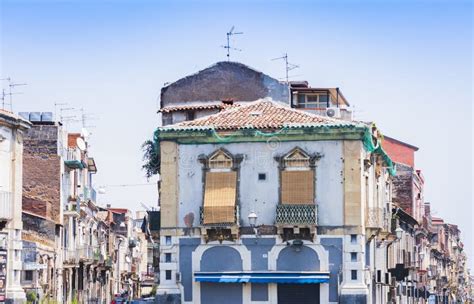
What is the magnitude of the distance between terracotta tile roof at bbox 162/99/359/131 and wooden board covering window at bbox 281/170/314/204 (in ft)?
5.84

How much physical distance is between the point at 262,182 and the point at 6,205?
915 centimetres

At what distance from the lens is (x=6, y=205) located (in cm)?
4153

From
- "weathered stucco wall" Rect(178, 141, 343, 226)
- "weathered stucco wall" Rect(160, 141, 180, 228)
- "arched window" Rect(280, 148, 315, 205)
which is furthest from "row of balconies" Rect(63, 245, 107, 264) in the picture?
"arched window" Rect(280, 148, 315, 205)

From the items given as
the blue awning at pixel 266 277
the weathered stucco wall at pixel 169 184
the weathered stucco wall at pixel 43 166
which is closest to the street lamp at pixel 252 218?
the blue awning at pixel 266 277

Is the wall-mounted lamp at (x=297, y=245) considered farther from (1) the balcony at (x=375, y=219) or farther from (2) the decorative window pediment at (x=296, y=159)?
(1) the balcony at (x=375, y=219)

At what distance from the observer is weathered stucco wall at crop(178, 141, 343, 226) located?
41625 mm

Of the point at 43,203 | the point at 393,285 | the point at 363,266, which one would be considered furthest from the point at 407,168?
the point at 363,266

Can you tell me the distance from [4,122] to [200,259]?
28.0 feet

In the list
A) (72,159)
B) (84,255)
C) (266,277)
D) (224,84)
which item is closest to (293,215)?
(266,277)

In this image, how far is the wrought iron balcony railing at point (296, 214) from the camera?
136ft

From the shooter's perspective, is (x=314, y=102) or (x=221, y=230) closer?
(x=221, y=230)

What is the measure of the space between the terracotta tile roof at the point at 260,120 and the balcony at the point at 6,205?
19.9 feet

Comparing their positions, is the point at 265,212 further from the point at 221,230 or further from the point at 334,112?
the point at 334,112

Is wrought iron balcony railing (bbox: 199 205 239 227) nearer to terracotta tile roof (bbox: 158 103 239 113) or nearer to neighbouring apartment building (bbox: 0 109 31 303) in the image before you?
neighbouring apartment building (bbox: 0 109 31 303)
